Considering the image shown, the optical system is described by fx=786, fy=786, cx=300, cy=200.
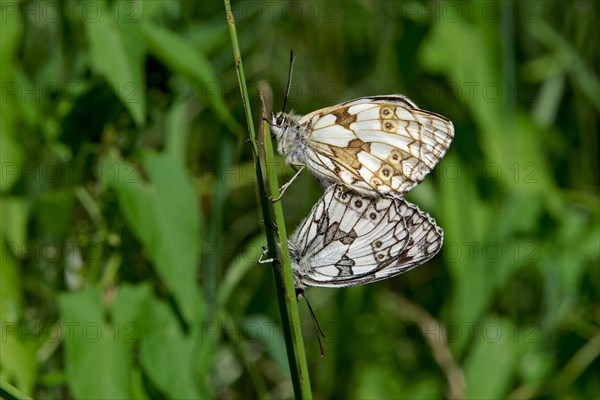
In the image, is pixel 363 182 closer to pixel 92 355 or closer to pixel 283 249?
pixel 283 249

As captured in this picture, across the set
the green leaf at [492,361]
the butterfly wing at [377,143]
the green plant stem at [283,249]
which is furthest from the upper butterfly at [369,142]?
the green leaf at [492,361]

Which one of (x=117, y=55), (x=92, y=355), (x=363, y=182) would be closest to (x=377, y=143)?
(x=363, y=182)

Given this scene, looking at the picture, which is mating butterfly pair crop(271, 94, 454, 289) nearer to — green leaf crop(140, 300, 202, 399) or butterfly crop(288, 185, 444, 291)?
butterfly crop(288, 185, 444, 291)

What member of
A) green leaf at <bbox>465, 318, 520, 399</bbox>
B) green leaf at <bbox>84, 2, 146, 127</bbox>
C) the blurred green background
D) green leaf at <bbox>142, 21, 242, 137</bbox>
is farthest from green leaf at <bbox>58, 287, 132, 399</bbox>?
green leaf at <bbox>465, 318, 520, 399</bbox>

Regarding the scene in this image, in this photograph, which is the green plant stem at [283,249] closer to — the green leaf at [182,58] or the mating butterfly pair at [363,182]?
the mating butterfly pair at [363,182]

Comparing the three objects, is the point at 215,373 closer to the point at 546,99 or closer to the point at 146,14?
the point at 146,14

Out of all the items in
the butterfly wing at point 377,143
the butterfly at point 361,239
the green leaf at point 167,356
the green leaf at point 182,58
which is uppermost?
the green leaf at point 182,58
